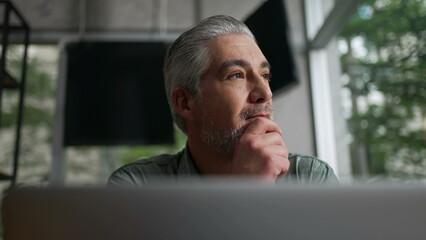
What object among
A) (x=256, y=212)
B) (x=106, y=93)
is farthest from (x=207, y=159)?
(x=106, y=93)

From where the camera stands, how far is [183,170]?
0.35 metres

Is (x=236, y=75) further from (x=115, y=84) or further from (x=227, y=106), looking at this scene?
(x=115, y=84)

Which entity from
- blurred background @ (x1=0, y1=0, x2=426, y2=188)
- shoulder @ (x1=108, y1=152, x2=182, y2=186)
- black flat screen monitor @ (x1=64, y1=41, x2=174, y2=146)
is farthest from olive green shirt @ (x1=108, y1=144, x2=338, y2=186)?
black flat screen monitor @ (x1=64, y1=41, x2=174, y2=146)

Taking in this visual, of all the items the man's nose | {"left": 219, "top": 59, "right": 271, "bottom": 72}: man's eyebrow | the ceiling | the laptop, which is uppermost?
the ceiling

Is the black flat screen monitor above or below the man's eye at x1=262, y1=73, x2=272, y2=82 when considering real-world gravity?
above

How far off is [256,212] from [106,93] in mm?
798

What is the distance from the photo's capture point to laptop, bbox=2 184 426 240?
13 cm

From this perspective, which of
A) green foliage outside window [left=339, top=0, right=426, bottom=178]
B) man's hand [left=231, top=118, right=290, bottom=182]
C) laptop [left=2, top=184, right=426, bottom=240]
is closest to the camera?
laptop [left=2, top=184, right=426, bottom=240]

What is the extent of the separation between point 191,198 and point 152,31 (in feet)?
3.06

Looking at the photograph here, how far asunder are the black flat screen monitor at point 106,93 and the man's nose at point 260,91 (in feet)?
1.68

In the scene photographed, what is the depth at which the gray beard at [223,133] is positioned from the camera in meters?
0.30

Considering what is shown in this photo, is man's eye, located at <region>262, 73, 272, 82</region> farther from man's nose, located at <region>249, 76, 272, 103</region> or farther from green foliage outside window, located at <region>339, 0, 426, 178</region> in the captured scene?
green foliage outside window, located at <region>339, 0, 426, 178</region>

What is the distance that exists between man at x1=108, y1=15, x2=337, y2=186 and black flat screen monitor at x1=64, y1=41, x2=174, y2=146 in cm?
46

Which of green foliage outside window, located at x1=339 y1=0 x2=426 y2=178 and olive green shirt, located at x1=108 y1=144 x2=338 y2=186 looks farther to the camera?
green foliage outside window, located at x1=339 y1=0 x2=426 y2=178
